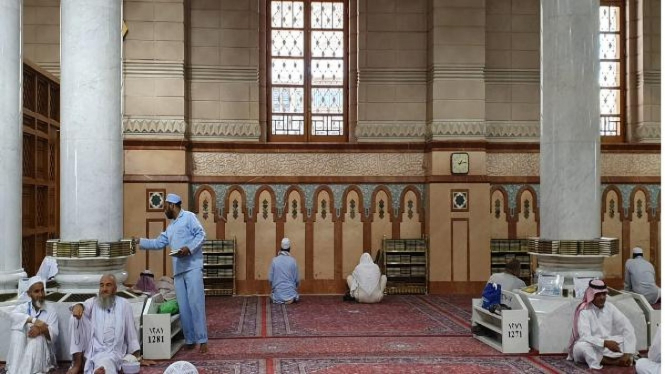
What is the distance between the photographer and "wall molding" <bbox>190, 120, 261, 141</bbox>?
11.6m

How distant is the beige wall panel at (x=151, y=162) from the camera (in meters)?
11.1

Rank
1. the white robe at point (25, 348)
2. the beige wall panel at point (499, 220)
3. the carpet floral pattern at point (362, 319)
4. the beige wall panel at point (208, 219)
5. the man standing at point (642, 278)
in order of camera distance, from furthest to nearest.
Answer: the beige wall panel at point (499, 220), the beige wall panel at point (208, 219), the man standing at point (642, 278), the carpet floral pattern at point (362, 319), the white robe at point (25, 348)

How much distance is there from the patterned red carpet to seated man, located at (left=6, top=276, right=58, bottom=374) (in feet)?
1.01

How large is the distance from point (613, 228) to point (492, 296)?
5.45 metres

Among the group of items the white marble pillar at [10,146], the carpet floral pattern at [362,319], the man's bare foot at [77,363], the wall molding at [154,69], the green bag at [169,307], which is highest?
the wall molding at [154,69]

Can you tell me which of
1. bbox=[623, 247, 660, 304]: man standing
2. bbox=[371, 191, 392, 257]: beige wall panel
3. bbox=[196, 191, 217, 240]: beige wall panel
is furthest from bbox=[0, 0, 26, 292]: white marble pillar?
bbox=[623, 247, 660, 304]: man standing

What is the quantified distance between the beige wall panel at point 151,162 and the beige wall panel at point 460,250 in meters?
4.40

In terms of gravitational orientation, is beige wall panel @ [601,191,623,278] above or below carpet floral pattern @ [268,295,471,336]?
above

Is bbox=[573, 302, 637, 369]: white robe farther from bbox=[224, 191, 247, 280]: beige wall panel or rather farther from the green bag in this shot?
bbox=[224, 191, 247, 280]: beige wall panel

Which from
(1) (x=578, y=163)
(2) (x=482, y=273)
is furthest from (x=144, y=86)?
(1) (x=578, y=163)

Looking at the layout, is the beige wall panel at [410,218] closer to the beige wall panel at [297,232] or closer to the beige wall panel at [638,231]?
the beige wall panel at [297,232]

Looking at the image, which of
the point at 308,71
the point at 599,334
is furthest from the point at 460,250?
the point at 599,334

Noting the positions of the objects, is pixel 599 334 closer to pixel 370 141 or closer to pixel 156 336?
pixel 156 336

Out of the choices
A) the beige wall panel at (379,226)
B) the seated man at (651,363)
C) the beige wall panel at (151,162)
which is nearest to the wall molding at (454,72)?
the beige wall panel at (379,226)
